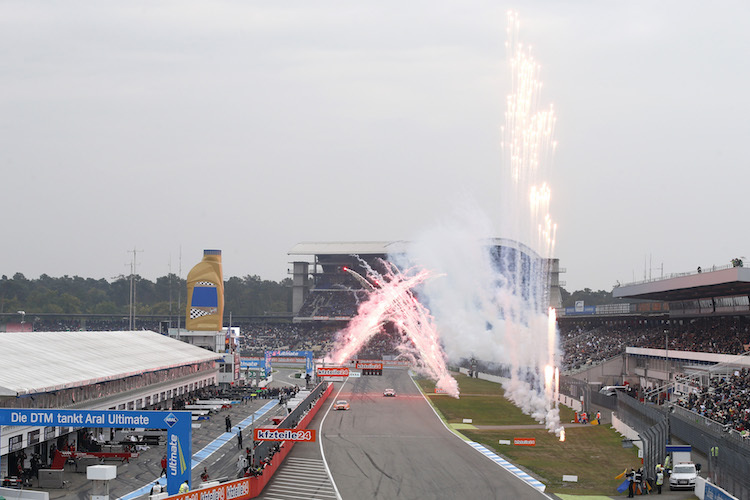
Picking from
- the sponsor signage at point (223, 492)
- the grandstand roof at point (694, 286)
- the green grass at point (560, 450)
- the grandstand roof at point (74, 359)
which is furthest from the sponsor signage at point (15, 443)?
the grandstand roof at point (694, 286)

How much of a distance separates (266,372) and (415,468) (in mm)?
62008

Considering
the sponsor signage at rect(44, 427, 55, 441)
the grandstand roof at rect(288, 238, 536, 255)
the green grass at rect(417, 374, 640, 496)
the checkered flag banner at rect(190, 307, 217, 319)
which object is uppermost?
the grandstand roof at rect(288, 238, 536, 255)

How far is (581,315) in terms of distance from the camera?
359 ft

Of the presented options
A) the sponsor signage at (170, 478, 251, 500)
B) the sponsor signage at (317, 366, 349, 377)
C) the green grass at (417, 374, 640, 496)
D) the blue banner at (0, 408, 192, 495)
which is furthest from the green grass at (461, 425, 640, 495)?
the sponsor signage at (317, 366, 349, 377)

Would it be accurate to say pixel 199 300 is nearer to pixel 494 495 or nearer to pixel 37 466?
pixel 37 466

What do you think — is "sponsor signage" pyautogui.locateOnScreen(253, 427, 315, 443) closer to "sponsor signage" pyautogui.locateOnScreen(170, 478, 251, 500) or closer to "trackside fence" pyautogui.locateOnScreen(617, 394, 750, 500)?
"sponsor signage" pyautogui.locateOnScreen(170, 478, 251, 500)

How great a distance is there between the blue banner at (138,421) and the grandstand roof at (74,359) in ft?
17.3

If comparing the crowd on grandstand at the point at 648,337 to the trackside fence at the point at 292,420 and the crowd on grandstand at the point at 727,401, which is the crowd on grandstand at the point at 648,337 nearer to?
the crowd on grandstand at the point at 727,401

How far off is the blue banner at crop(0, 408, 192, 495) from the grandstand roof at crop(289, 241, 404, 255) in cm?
12634

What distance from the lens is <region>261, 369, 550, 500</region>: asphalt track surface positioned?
36944 millimetres

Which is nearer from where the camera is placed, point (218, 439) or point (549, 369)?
point (218, 439)

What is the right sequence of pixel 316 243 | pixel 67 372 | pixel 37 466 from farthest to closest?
pixel 316 243 < pixel 67 372 < pixel 37 466

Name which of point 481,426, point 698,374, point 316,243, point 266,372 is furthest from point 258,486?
point 316,243

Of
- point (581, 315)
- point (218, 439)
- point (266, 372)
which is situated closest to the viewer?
point (218, 439)
